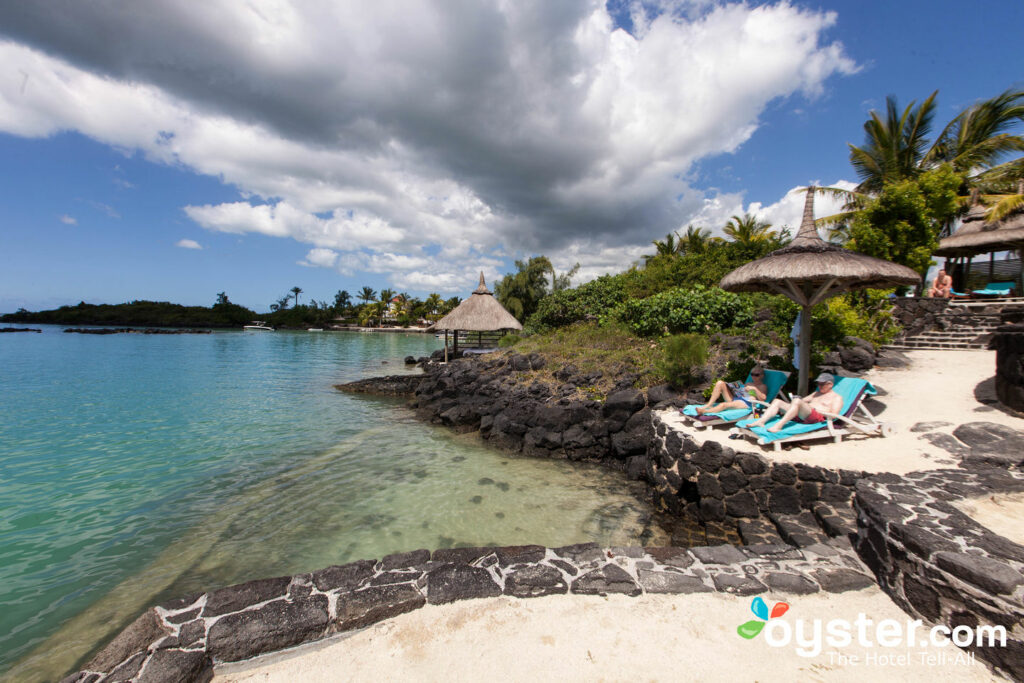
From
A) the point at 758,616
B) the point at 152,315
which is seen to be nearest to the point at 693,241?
the point at 758,616

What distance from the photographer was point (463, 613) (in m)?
3.08

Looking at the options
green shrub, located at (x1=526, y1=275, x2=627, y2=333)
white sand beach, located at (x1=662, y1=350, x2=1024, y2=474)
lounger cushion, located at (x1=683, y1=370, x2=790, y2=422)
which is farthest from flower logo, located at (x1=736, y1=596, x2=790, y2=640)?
green shrub, located at (x1=526, y1=275, x2=627, y2=333)

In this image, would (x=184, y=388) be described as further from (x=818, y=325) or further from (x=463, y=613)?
(x=818, y=325)

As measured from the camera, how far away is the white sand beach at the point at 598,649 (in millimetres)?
2516

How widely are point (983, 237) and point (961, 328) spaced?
17.0 feet

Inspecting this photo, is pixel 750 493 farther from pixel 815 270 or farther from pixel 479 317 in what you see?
pixel 479 317

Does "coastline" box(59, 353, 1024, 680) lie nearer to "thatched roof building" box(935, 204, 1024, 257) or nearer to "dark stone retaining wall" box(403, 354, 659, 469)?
"dark stone retaining wall" box(403, 354, 659, 469)

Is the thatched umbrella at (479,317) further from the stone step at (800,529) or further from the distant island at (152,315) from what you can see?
the distant island at (152,315)

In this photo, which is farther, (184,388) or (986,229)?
(184,388)

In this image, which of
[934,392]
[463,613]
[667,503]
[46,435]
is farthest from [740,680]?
[46,435]

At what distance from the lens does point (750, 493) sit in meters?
5.14

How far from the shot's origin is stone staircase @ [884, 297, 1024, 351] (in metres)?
10.8

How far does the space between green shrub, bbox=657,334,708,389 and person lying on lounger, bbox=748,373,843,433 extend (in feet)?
8.69

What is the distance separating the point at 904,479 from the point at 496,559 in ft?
14.0
